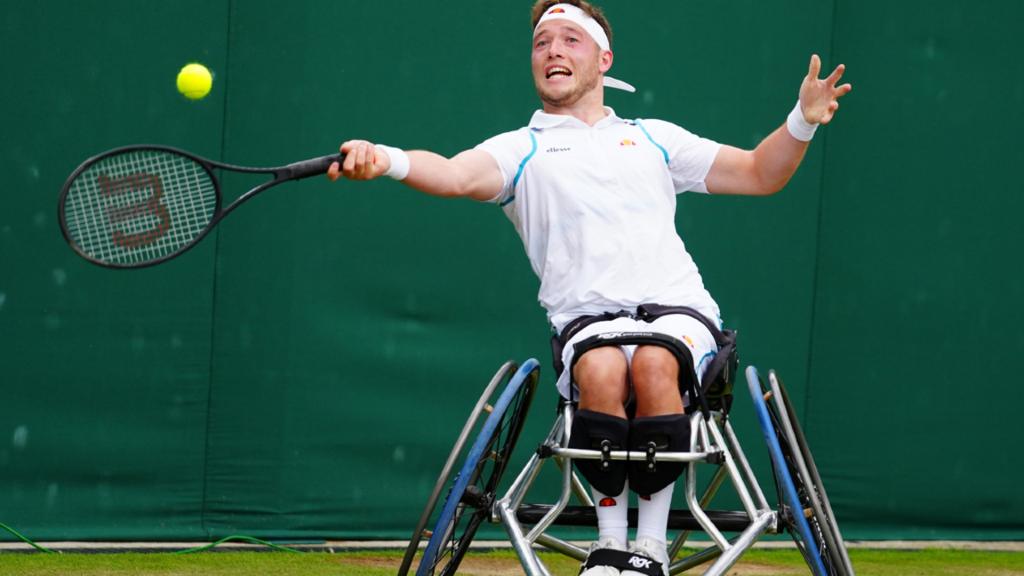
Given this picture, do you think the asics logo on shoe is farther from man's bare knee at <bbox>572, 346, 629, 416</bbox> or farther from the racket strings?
the racket strings

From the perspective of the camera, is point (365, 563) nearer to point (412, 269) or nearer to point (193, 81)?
point (412, 269)

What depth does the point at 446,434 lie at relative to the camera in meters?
4.78

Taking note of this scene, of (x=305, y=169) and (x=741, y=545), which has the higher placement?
(x=305, y=169)

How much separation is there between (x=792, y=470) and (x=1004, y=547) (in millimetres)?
1919

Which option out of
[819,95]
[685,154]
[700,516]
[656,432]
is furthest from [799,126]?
[700,516]

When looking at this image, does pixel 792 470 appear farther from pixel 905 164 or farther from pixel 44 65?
pixel 44 65

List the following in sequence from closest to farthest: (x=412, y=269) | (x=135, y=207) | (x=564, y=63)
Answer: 1. (x=135, y=207)
2. (x=564, y=63)
3. (x=412, y=269)

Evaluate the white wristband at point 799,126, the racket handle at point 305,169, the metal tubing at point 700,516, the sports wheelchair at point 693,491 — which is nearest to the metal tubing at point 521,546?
the sports wheelchair at point 693,491

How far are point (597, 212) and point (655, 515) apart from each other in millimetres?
723

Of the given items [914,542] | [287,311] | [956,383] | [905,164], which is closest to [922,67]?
[905,164]

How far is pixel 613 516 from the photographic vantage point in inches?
127

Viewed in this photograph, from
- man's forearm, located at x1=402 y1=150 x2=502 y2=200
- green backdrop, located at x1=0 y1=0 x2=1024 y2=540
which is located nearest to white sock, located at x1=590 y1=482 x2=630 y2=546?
man's forearm, located at x1=402 y1=150 x2=502 y2=200

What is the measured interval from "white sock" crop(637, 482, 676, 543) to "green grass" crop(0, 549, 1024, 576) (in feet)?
3.99

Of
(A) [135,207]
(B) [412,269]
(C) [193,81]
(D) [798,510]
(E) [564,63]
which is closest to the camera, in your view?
(D) [798,510]
